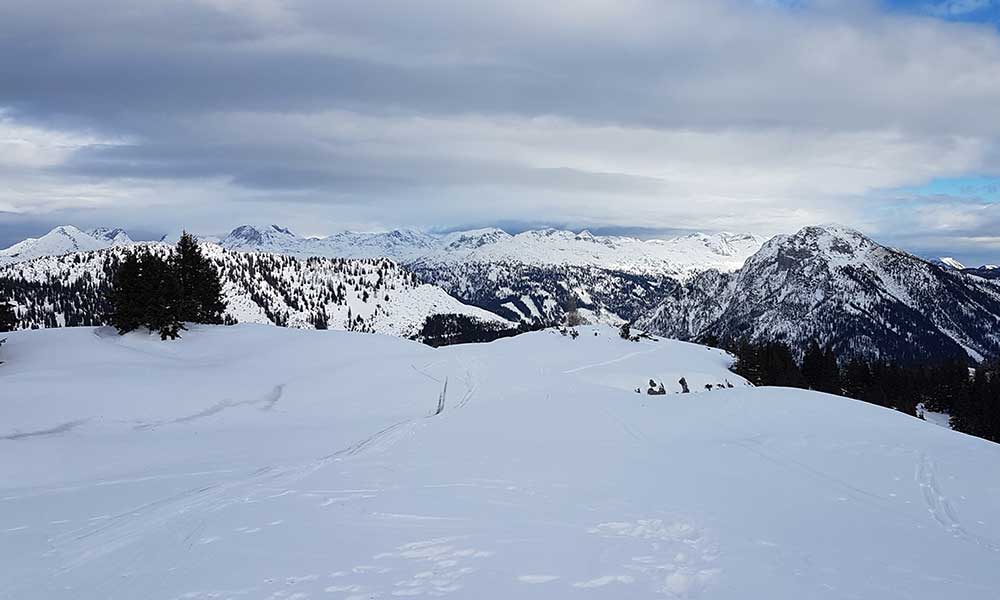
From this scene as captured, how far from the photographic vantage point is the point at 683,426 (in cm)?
2525

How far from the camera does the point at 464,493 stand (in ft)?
45.9

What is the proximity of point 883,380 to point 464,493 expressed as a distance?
300 feet

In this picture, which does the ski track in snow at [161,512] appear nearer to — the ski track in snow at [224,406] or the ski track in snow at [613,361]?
the ski track in snow at [224,406]

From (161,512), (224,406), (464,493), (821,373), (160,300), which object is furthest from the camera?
(821,373)

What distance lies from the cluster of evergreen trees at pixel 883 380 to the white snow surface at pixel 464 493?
47.5 m

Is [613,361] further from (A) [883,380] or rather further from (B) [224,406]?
(B) [224,406]

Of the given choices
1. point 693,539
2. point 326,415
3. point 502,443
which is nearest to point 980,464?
point 693,539

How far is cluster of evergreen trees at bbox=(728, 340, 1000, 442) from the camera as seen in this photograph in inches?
2729

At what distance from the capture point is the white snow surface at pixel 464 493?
8.86 meters

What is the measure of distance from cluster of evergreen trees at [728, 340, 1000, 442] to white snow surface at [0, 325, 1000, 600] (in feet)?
156

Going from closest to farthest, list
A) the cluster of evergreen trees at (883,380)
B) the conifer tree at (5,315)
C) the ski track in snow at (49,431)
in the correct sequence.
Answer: the ski track in snow at (49,431)
the conifer tree at (5,315)
the cluster of evergreen trees at (883,380)

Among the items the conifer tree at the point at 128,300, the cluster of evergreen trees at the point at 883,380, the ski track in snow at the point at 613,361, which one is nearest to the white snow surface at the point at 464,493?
the conifer tree at the point at 128,300

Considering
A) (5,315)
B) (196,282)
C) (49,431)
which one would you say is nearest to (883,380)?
(196,282)

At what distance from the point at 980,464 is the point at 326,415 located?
28556 millimetres
